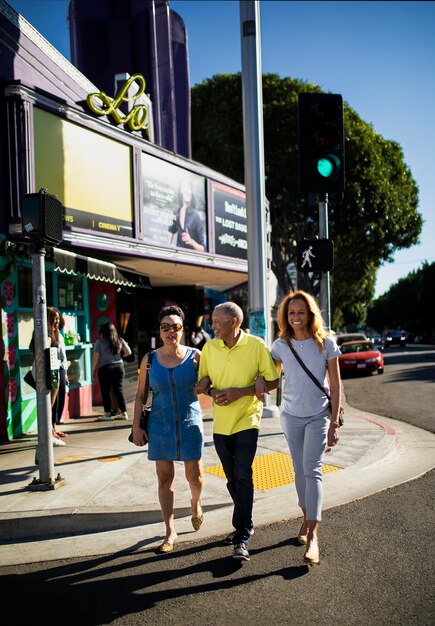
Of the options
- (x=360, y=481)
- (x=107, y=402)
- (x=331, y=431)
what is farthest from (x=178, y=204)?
(x=331, y=431)

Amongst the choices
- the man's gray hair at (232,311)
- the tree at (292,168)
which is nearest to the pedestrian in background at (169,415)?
the man's gray hair at (232,311)

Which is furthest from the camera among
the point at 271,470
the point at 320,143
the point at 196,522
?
the point at 320,143

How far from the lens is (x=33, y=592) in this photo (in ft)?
11.8

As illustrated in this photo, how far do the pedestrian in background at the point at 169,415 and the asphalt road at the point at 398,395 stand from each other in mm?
5666

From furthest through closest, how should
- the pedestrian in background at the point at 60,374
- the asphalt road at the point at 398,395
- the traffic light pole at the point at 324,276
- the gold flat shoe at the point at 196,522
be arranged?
the asphalt road at the point at 398,395 < the pedestrian in background at the point at 60,374 < the traffic light pole at the point at 324,276 < the gold flat shoe at the point at 196,522

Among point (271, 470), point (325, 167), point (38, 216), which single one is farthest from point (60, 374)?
point (325, 167)

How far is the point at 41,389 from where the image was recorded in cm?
537

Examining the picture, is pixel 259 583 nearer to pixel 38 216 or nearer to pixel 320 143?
pixel 38 216

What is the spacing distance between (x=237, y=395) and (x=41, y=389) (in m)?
2.27

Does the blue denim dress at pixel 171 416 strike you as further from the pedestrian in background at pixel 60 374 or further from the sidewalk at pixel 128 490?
the pedestrian in background at pixel 60 374

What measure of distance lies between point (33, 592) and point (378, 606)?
2111 mm

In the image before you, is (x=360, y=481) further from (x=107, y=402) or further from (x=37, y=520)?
(x=107, y=402)

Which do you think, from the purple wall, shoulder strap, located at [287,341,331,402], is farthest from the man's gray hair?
the purple wall

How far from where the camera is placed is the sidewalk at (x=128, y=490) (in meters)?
4.55
